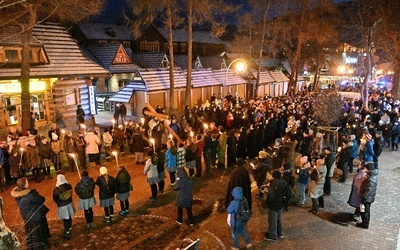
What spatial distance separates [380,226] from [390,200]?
7.06 ft

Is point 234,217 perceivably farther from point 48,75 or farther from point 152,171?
point 48,75

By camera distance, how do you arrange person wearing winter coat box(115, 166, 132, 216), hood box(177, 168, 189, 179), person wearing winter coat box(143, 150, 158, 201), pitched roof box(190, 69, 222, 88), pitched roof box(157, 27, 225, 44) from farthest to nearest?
pitched roof box(157, 27, 225, 44)
pitched roof box(190, 69, 222, 88)
person wearing winter coat box(143, 150, 158, 201)
person wearing winter coat box(115, 166, 132, 216)
hood box(177, 168, 189, 179)

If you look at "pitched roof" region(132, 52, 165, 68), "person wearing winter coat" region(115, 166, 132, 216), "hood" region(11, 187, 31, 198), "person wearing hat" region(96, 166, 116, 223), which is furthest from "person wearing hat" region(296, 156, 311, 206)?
"pitched roof" region(132, 52, 165, 68)

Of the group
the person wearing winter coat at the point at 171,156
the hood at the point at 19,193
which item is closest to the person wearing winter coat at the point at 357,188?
the person wearing winter coat at the point at 171,156

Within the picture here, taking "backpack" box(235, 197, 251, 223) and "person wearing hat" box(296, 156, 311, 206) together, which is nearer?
"backpack" box(235, 197, 251, 223)

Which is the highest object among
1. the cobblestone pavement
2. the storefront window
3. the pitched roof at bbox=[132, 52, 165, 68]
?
the pitched roof at bbox=[132, 52, 165, 68]

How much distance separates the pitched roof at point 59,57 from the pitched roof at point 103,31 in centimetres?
1766

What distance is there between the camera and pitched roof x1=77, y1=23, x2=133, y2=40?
4116 centimetres

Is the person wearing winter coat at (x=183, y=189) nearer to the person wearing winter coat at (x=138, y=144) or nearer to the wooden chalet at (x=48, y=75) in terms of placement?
the person wearing winter coat at (x=138, y=144)

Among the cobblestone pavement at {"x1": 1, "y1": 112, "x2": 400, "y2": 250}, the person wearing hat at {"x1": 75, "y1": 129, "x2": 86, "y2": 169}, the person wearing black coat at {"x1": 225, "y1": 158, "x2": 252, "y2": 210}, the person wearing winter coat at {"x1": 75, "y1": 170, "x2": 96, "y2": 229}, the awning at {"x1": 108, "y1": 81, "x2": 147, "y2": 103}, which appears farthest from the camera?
the awning at {"x1": 108, "y1": 81, "x2": 147, "y2": 103}

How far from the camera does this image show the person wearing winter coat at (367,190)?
8962 millimetres

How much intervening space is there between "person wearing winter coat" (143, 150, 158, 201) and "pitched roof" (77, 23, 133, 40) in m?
34.2

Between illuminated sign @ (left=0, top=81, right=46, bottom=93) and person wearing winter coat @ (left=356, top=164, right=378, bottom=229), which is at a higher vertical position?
illuminated sign @ (left=0, top=81, right=46, bottom=93)

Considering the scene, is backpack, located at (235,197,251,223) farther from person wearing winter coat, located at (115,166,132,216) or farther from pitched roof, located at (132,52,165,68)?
pitched roof, located at (132,52,165,68)
